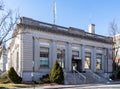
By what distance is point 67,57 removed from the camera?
148 feet

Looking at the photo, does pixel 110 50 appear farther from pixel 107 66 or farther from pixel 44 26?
pixel 44 26

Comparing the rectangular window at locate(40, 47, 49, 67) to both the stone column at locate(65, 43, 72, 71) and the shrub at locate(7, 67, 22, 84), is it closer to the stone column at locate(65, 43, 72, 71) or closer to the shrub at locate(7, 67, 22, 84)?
the stone column at locate(65, 43, 72, 71)

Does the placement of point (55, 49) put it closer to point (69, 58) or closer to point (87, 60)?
point (69, 58)

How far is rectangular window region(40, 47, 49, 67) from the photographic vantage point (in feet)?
135

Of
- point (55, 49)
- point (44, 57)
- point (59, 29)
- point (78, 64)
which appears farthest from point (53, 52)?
point (78, 64)

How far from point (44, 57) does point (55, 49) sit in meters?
2.58

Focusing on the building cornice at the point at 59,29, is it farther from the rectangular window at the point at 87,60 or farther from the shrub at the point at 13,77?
the shrub at the point at 13,77

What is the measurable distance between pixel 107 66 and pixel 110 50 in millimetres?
4148

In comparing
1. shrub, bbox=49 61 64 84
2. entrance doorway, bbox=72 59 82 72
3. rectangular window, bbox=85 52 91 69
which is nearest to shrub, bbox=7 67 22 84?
shrub, bbox=49 61 64 84

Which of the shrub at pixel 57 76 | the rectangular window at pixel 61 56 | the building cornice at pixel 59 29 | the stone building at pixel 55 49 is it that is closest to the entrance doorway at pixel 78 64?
the stone building at pixel 55 49

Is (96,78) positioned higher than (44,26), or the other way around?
(44,26)

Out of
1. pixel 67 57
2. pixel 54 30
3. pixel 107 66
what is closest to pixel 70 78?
pixel 67 57

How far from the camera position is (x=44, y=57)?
41688 millimetres

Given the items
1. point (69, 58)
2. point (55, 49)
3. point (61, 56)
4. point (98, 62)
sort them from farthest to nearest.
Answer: point (98, 62)
point (69, 58)
point (61, 56)
point (55, 49)
